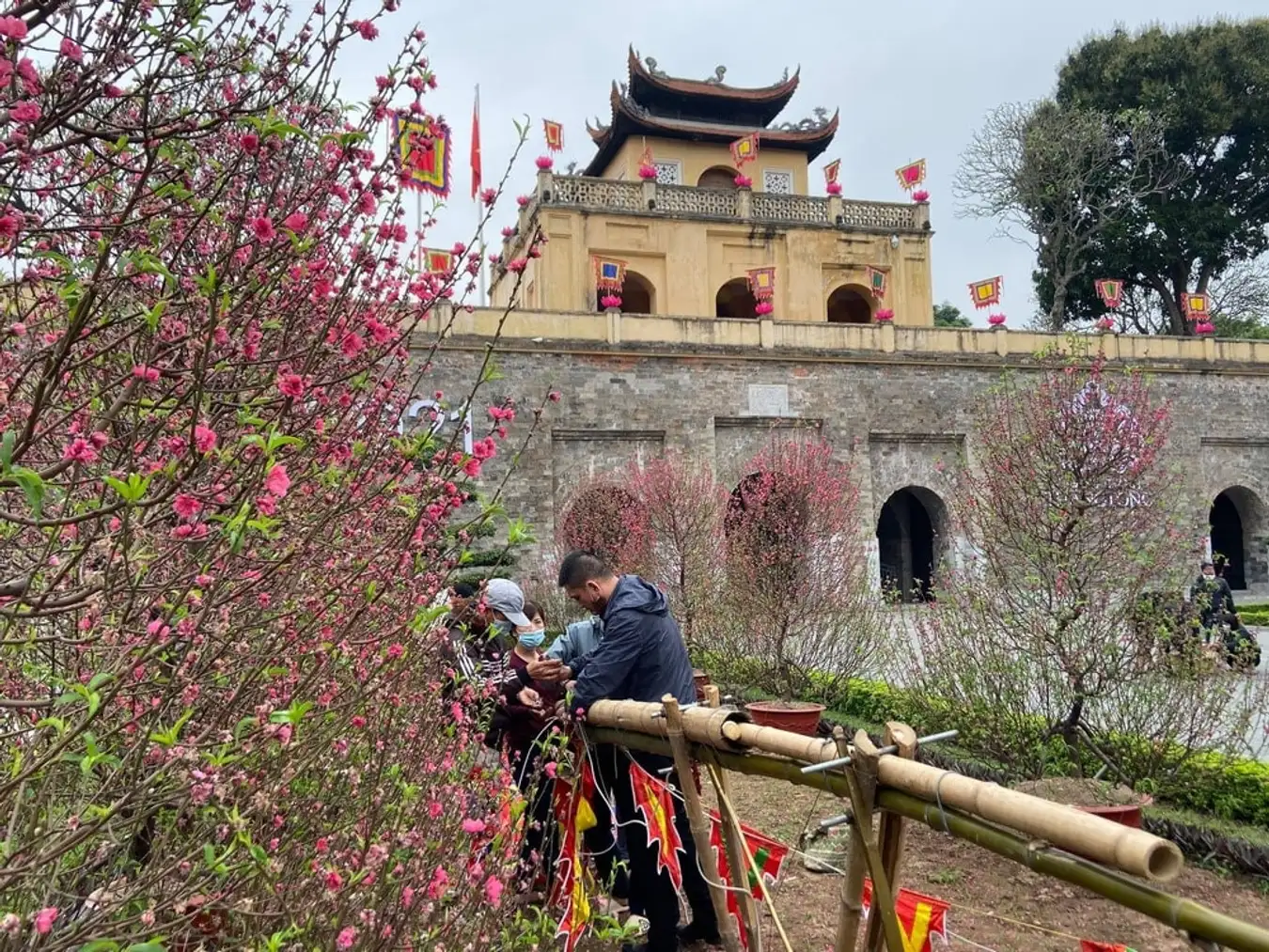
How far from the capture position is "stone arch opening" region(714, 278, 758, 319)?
23183 mm

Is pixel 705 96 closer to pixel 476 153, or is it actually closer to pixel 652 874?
pixel 476 153

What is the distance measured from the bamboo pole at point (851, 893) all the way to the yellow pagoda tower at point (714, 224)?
60.5ft

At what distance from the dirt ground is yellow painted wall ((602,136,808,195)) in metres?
21.5

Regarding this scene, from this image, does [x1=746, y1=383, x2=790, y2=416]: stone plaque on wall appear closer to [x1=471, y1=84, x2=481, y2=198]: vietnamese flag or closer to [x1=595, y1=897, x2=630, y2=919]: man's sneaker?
[x1=471, y1=84, x2=481, y2=198]: vietnamese flag

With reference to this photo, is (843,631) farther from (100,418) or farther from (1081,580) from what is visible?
(100,418)

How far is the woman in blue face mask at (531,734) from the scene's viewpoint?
12.0ft

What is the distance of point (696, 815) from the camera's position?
289 cm

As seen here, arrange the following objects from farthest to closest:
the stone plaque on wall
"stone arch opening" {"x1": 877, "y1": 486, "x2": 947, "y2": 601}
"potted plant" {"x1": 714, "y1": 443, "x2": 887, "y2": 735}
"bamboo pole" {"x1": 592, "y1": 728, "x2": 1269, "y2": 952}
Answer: "stone arch opening" {"x1": 877, "y1": 486, "x2": 947, "y2": 601} → the stone plaque on wall → "potted plant" {"x1": 714, "y1": 443, "x2": 887, "y2": 735} → "bamboo pole" {"x1": 592, "y1": 728, "x2": 1269, "y2": 952}

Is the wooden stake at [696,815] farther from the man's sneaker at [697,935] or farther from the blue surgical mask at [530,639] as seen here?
the blue surgical mask at [530,639]

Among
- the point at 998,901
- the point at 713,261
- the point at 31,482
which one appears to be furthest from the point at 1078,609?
the point at 713,261

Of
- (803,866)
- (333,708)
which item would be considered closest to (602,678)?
(333,708)

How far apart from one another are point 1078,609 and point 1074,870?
4.04 meters

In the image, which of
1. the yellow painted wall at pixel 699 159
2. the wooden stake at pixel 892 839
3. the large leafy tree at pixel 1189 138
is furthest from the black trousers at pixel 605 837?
the large leafy tree at pixel 1189 138

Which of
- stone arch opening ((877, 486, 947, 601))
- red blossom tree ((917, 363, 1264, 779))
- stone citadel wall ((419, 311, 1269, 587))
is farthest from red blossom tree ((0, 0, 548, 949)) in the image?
stone arch opening ((877, 486, 947, 601))
